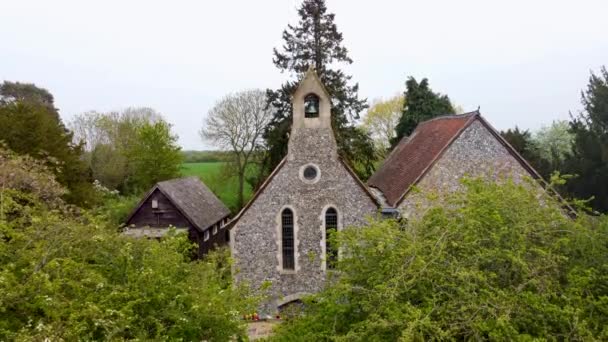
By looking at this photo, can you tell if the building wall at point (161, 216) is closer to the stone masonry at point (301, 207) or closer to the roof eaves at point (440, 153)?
the stone masonry at point (301, 207)

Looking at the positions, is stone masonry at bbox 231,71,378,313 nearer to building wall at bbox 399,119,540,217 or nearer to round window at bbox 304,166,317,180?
round window at bbox 304,166,317,180

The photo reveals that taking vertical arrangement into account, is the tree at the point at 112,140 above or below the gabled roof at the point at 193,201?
above

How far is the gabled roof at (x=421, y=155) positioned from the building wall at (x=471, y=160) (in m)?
0.20

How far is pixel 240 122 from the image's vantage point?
38.3 metres

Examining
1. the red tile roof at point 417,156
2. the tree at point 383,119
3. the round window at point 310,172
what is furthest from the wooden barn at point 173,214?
the tree at point 383,119

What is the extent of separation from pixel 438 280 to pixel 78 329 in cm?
523

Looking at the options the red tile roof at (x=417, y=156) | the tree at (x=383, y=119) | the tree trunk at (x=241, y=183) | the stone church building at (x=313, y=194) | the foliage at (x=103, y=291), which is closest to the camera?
the foliage at (x=103, y=291)

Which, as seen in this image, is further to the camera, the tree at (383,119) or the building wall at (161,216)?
the tree at (383,119)

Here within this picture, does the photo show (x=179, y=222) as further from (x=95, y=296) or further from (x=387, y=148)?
(x=387, y=148)

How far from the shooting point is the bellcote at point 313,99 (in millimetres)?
16078

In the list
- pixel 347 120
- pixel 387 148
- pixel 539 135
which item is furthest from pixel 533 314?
pixel 539 135

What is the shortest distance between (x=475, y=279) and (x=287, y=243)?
10411 millimetres

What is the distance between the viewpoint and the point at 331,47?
28.3m

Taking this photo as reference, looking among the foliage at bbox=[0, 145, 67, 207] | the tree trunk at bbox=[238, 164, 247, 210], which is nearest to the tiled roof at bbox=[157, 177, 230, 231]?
the tree trunk at bbox=[238, 164, 247, 210]
